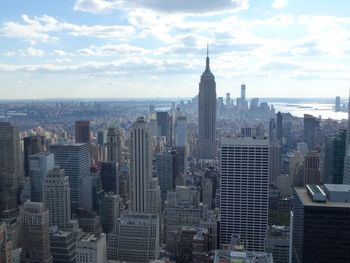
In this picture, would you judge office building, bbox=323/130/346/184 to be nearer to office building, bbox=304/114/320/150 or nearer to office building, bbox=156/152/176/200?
office building, bbox=156/152/176/200

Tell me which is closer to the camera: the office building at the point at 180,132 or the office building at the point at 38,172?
the office building at the point at 38,172

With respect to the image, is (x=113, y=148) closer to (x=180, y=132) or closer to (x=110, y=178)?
(x=110, y=178)

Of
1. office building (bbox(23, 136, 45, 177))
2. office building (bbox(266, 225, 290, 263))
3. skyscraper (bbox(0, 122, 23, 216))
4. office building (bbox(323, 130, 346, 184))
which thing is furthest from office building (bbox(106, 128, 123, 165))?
office building (bbox(266, 225, 290, 263))

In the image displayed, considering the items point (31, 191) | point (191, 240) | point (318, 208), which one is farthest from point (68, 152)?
point (318, 208)

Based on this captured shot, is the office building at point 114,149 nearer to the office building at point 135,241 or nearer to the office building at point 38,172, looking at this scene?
the office building at point 38,172

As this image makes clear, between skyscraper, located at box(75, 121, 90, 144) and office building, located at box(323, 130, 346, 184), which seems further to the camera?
skyscraper, located at box(75, 121, 90, 144)

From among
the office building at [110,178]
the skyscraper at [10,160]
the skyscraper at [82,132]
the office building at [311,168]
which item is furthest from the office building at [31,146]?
the office building at [311,168]
